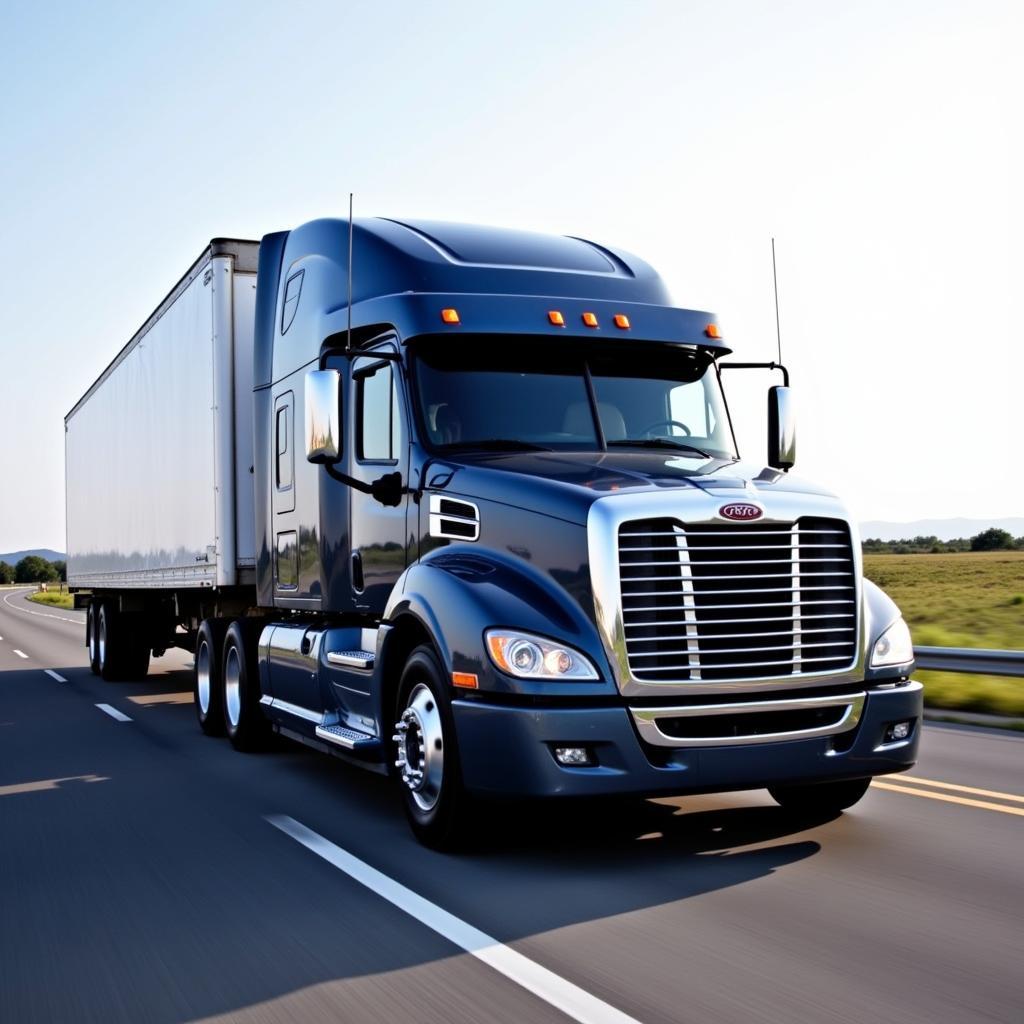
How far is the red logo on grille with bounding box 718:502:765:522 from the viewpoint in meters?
6.29

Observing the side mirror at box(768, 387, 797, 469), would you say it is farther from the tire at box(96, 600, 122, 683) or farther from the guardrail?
the tire at box(96, 600, 122, 683)

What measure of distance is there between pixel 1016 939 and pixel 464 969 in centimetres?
206

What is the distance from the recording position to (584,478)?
263 inches

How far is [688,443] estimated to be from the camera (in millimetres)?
7930

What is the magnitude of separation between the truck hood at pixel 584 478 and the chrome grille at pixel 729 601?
0.23 m

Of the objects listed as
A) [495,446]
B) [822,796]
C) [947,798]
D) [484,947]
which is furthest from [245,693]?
[484,947]

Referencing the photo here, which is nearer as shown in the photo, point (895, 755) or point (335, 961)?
point (335, 961)

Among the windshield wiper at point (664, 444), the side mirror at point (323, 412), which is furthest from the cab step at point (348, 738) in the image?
the windshield wiper at point (664, 444)

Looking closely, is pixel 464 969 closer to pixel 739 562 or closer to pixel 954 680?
pixel 739 562

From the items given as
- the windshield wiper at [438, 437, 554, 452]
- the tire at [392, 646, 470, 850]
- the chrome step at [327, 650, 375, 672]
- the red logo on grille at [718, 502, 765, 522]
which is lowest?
the tire at [392, 646, 470, 850]

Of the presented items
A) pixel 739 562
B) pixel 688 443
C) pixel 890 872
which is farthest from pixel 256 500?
pixel 890 872

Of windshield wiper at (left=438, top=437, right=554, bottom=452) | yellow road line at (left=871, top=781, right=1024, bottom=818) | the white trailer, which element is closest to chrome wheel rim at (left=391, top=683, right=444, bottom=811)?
windshield wiper at (left=438, top=437, right=554, bottom=452)

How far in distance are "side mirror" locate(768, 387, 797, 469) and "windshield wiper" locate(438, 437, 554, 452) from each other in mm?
1759

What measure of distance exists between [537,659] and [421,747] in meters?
1.09
